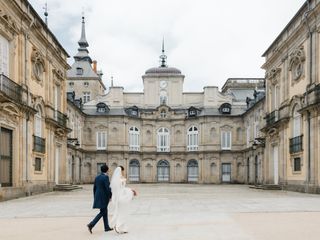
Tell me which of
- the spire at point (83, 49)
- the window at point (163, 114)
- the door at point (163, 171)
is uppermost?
the spire at point (83, 49)

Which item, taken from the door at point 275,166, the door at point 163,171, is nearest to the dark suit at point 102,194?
the door at point 275,166

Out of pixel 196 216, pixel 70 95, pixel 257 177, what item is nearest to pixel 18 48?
pixel 196 216

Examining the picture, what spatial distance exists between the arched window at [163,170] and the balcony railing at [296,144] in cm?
2963

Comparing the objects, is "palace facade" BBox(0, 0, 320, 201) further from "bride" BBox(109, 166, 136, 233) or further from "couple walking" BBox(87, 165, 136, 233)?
"bride" BBox(109, 166, 136, 233)

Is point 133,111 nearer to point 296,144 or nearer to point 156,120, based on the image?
point 156,120

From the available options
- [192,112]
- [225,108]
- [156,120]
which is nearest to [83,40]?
[156,120]

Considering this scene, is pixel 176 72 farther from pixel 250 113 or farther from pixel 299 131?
pixel 299 131

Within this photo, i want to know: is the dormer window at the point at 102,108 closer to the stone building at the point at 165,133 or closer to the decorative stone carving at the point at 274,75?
the stone building at the point at 165,133

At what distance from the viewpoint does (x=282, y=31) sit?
31234mm

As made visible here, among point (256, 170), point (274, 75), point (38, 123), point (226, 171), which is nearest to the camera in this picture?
point (38, 123)

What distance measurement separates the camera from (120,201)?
10.3m

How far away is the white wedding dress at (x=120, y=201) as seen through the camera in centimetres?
1008

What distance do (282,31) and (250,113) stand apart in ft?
66.1

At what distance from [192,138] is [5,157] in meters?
36.8
